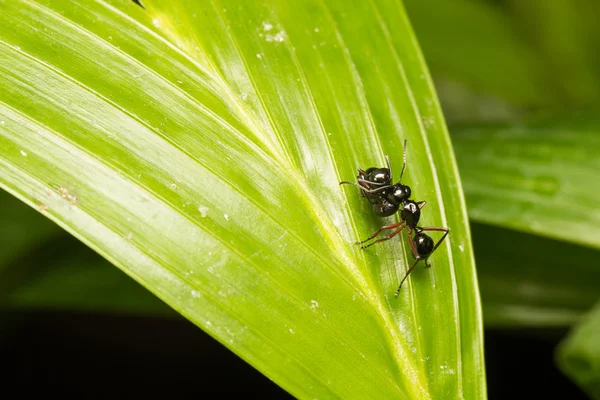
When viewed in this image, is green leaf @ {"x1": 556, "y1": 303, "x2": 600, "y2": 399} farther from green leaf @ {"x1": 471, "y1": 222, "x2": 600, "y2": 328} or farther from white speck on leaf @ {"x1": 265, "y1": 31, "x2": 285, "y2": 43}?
white speck on leaf @ {"x1": 265, "y1": 31, "x2": 285, "y2": 43}

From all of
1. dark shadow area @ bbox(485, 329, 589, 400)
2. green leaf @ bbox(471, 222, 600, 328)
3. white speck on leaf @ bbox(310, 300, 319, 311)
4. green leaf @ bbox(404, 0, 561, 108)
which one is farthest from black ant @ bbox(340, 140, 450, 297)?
green leaf @ bbox(404, 0, 561, 108)

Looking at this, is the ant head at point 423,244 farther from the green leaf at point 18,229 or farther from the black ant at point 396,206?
the green leaf at point 18,229

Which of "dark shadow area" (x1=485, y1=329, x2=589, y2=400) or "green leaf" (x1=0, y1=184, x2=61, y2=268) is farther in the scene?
"dark shadow area" (x1=485, y1=329, x2=589, y2=400)

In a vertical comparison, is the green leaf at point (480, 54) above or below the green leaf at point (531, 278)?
above

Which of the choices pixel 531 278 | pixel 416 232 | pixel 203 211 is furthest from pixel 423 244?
pixel 531 278

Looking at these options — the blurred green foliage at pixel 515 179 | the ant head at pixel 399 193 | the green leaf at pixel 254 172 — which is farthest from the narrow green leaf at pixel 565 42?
the ant head at pixel 399 193

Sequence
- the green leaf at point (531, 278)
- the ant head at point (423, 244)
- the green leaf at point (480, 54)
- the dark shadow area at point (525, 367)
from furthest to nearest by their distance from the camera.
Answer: the green leaf at point (480, 54) → the dark shadow area at point (525, 367) → the green leaf at point (531, 278) → the ant head at point (423, 244)

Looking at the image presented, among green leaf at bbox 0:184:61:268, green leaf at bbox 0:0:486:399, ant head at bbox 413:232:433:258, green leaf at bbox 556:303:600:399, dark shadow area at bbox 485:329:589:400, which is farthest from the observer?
dark shadow area at bbox 485:329:589:400
